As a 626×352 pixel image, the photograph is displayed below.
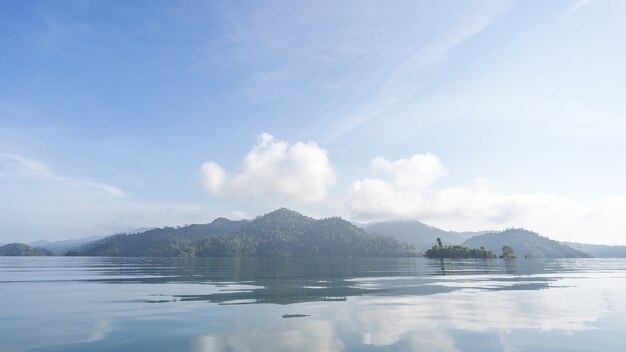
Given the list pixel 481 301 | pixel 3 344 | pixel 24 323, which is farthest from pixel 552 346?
pixel 24 323

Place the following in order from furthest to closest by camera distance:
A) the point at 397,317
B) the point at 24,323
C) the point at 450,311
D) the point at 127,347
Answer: the point at 450,311 → the point at 397,317 → the point at 24,323 → the point at 127,347

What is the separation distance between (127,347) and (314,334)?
1061cm

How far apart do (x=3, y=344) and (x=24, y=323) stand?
7.32m

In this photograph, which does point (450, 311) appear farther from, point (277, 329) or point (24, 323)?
point (24, 323)

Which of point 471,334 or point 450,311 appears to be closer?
point 471,334

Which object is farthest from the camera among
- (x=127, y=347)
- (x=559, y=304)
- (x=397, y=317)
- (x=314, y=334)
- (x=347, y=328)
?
(x=559, y=304)

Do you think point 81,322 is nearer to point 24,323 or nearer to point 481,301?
point 24,323

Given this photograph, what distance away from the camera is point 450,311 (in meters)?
35.7

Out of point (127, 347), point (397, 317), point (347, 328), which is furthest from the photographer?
point (397, 317)

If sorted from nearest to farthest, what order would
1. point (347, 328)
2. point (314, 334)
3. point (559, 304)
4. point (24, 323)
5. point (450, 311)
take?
point (314, 334), point (347, 328), point (24, 323), point (450, 311), point (559, 304)

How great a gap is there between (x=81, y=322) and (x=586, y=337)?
34.0 m

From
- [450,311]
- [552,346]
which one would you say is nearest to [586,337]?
[552,346]

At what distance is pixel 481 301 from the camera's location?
42.7m

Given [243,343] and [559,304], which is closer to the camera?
[243,343]
